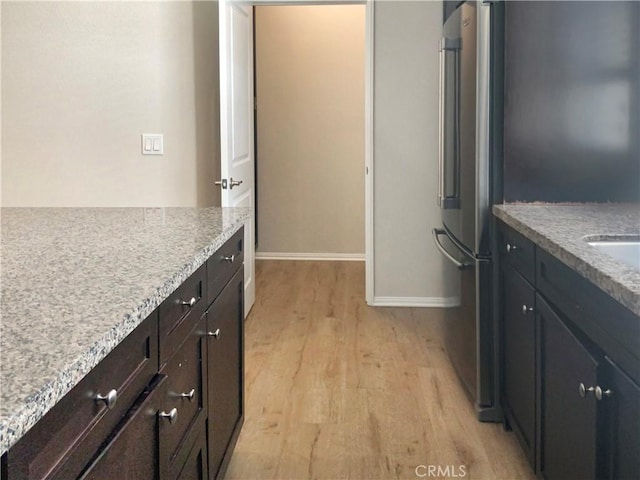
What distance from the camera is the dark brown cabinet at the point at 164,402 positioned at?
0.92m

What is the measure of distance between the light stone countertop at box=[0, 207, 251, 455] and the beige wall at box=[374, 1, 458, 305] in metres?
2.09

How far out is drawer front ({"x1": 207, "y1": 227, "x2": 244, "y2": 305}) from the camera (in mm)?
1892

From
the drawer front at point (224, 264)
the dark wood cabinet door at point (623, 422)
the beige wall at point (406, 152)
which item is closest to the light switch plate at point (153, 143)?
the beige wall at point (406, 152)

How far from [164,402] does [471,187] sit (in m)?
1.68

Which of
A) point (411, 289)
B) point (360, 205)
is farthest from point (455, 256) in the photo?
point (360, 205)

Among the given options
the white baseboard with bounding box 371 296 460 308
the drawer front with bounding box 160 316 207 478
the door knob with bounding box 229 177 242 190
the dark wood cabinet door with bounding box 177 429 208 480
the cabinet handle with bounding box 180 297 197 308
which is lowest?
the white baseboard with bounding box 371 296 460 308

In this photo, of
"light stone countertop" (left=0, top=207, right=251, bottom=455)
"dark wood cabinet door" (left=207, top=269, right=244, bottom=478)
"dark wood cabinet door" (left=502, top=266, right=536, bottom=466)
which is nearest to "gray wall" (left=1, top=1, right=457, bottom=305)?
"dark wood cabinet door" (left=502, top=266, right=536, bottom=466)

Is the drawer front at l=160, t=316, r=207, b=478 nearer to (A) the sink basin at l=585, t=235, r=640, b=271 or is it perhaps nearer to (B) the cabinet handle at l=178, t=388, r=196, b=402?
(B) the cabinet handle at l=178, t=388, r=196, b=402

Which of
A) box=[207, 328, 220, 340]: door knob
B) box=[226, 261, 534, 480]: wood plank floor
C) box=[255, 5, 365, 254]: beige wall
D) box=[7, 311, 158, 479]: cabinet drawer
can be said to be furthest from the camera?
box=[255, 5, 365, 254]: beige wall

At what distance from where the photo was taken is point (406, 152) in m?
4.39

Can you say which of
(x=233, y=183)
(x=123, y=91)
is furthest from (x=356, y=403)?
(x=123, y=91)

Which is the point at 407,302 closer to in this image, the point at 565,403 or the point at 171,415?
the point at 565,403

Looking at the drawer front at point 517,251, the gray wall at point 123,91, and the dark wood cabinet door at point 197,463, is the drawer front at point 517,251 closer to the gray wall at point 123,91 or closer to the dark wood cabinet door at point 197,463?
the dark wood cabinet door at point 197,463

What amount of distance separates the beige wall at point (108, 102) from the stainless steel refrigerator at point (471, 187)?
152 cm
